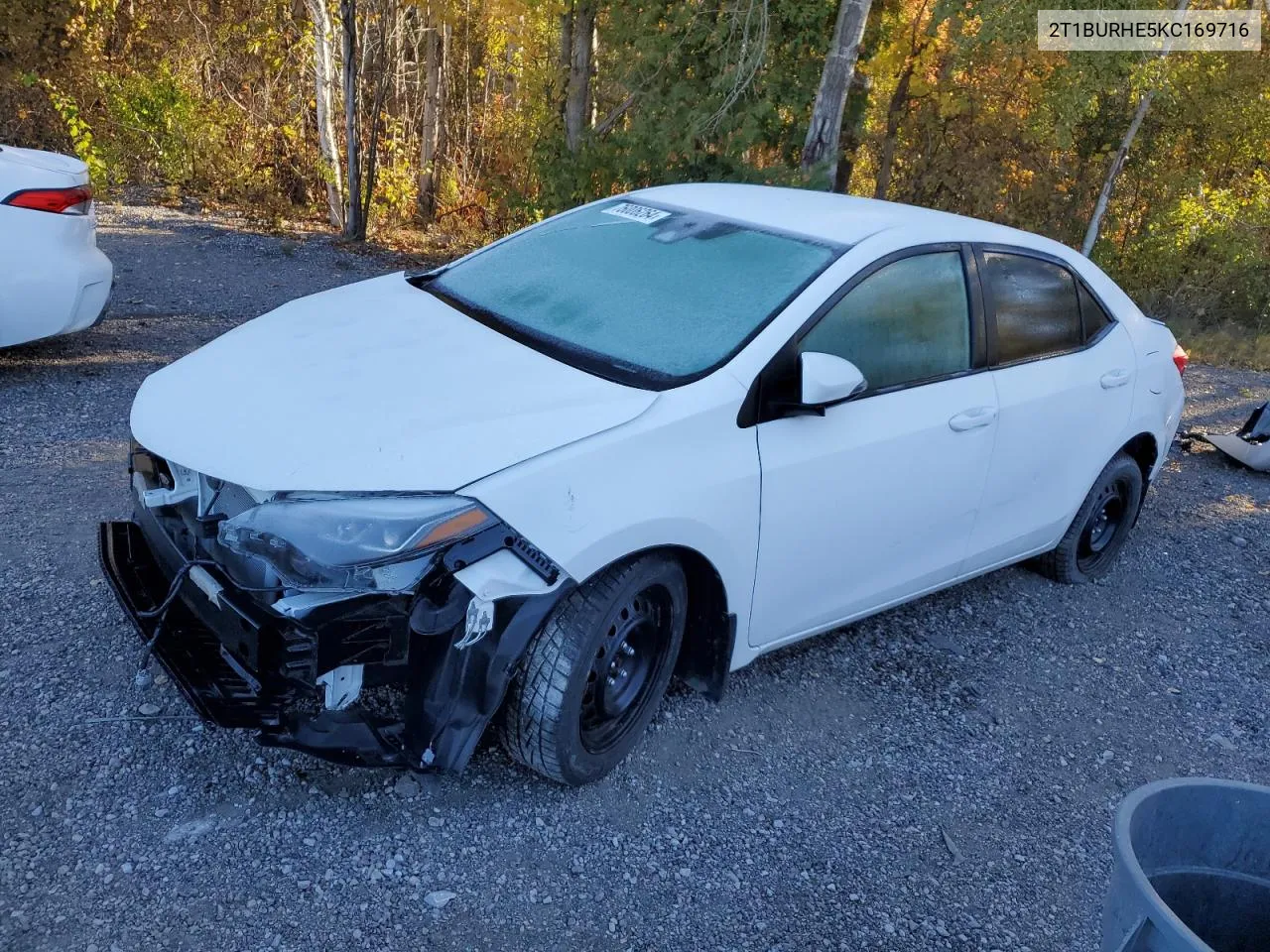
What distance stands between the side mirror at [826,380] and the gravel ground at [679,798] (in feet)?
3.97

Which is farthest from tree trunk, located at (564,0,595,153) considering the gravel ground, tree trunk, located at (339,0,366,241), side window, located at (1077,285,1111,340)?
the gravel ground

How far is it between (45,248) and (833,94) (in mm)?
6850

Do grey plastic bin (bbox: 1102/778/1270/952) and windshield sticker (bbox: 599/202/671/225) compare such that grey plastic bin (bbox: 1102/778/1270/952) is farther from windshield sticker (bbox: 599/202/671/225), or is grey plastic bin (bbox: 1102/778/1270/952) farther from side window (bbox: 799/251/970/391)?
windshield sticker (bbox: 599/202/671/225)

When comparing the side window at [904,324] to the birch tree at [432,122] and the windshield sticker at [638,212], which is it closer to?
the windshield sticker at [638,212]

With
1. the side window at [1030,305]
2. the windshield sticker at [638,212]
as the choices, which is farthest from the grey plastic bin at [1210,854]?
the windshield sticker at [638,212]

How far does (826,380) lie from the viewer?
10.7ft

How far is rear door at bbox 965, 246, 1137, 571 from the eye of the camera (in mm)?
4207

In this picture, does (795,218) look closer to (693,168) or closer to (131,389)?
(131,389)

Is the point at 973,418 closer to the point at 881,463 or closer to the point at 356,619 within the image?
the point at 881,463

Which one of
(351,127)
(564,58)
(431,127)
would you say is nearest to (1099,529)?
(351,127)

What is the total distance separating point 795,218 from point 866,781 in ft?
6.63

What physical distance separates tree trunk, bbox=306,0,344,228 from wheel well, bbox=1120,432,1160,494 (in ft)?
31.3

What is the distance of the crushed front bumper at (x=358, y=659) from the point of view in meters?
2.69

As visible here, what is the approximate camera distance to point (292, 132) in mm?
13156
